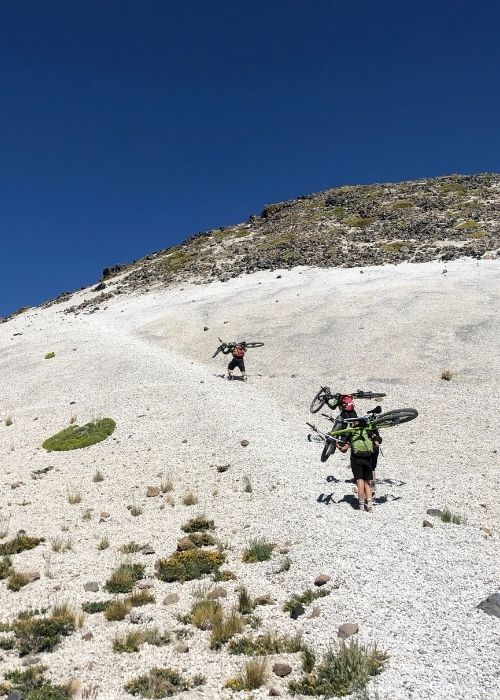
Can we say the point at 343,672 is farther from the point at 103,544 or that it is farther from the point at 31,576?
the point at 103,544

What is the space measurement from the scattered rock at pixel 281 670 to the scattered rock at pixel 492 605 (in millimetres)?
3804

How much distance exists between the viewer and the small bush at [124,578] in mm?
11766

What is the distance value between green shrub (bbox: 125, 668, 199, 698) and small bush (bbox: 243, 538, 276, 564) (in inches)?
173

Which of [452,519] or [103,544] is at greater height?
[103,544]

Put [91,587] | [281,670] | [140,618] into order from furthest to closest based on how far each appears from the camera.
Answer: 1. [91,587]
2. [140,618]
3. [281,670]

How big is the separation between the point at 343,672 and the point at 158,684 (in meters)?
2.81

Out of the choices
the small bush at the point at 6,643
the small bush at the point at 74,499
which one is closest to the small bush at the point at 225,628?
the small bush at the point at 6,643

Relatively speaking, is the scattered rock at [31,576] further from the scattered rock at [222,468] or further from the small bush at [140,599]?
the scattered rock at [222,468]

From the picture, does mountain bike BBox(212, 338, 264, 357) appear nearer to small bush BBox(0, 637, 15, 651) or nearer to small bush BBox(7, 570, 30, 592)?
small bush BBox(7, 570, 30, 592)

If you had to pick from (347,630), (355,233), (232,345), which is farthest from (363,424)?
(355,233)

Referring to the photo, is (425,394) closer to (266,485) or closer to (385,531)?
(266,485)

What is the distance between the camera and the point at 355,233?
85.4m

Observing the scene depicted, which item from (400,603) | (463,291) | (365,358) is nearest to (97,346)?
(365,358)

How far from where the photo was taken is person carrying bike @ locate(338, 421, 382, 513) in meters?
15.6
